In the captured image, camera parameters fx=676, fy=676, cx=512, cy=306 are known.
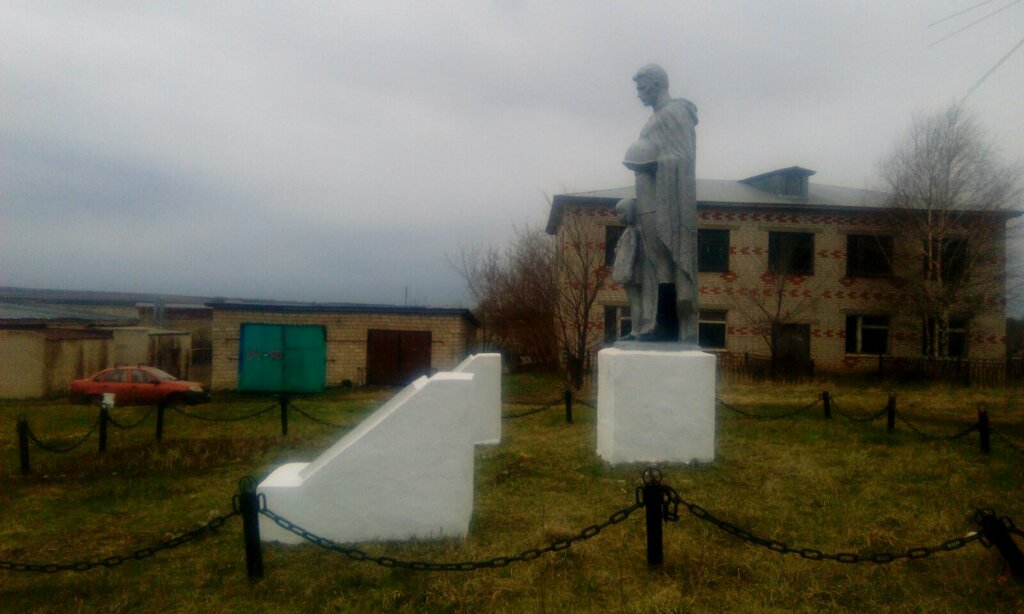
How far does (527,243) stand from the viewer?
93.1 ft

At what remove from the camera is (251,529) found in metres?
4.17

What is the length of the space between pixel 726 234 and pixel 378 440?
21287mm

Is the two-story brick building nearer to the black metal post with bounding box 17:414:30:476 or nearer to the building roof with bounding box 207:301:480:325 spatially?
the building roof with bounding box 207:301:480:325

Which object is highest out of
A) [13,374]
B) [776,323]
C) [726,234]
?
[726,234]

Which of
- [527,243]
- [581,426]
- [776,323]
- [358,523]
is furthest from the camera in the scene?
[527,243]

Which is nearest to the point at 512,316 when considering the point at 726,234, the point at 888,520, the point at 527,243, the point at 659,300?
the point at 527,243

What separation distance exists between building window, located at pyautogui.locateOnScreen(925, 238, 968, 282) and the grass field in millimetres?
14381

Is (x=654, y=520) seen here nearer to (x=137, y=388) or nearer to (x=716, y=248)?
(x=137, y=388)

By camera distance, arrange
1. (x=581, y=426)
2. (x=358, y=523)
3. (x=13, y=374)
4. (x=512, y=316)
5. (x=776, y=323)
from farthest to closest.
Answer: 1. (x=512, y=316)
2. (x=776, y=323)
3. (x=13, y=374)
4. (x=581, y=426)
5. (x=358, y=523)

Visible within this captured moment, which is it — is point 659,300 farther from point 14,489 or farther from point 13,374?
point 13,374

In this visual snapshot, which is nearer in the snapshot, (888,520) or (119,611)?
(119,611)

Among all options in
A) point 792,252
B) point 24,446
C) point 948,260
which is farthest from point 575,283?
point 24,446

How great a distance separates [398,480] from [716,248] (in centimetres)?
2110

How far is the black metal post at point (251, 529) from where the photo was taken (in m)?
4.12
